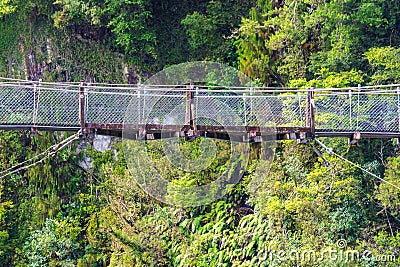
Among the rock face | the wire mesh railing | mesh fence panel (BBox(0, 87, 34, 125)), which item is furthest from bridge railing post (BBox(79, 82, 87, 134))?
the rock face

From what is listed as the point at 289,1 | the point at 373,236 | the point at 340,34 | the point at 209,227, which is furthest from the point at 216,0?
the point at 373,236

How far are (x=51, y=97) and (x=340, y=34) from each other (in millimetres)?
3918

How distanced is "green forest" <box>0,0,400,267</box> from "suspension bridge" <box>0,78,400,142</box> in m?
1.17

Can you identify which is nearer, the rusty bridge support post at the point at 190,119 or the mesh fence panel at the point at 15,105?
the rusty bridge support post at the point at 190,119

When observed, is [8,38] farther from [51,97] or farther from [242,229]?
[242,229]

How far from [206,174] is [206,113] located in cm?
241

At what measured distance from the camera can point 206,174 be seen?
12.7 metres

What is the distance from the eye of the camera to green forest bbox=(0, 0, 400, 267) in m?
11.7

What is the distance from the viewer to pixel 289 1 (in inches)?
498

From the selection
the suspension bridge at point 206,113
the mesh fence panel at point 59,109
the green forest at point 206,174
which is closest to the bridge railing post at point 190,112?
the suspension bridge at point 206,113

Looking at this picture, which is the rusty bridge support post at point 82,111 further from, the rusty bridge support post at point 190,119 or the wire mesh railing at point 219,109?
the rusty bridge support post at point 190,119

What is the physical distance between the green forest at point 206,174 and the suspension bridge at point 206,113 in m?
1.17

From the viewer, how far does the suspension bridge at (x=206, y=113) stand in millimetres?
9586

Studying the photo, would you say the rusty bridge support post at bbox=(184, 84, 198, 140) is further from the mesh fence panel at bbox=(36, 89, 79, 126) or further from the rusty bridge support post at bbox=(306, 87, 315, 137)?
the mesh fence panel at bbox=(36, 89, 79, 126)
